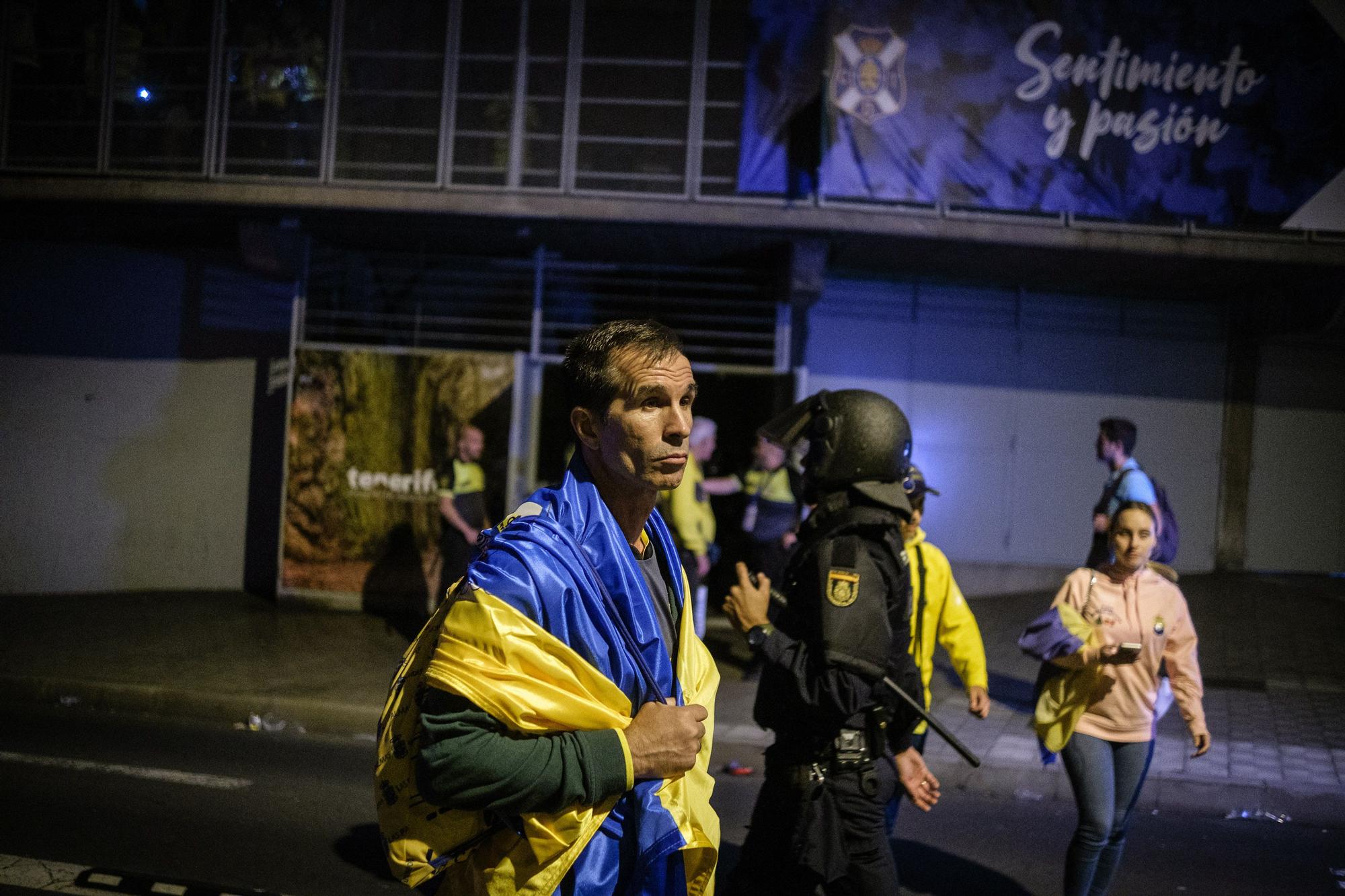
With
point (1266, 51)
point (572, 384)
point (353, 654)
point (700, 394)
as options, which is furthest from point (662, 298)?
point (572, 384)

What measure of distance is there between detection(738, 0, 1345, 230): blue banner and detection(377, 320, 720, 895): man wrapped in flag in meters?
8.12

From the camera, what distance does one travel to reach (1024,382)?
12375 millimetres

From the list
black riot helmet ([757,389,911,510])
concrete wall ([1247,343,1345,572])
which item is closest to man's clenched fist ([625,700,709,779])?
black riot helmet ([757,389,911,510])

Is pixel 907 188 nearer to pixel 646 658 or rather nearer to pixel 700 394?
pixel 700 394

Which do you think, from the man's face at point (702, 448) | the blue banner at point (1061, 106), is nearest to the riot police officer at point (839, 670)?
the man's face at point (702, 448)

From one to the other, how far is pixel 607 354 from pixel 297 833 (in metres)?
4.18

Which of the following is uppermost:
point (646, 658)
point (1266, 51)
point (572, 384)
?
point (1266, 51)

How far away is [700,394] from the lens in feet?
42.9

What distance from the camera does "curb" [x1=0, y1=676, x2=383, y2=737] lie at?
7.38 meters

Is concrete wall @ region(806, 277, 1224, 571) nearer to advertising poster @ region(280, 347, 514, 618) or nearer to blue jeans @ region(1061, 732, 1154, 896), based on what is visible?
advertising poster @ region(280, 347, 514, 618)

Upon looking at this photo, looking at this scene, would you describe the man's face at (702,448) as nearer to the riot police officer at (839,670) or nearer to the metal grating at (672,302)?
the metal grating at (672,302)

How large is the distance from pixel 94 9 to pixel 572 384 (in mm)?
11319

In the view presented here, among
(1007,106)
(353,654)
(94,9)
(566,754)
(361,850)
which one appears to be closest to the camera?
(566,754)

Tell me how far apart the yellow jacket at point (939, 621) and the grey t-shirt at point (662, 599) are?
7.51 feet
